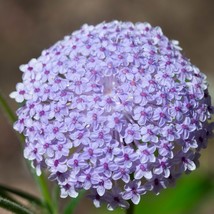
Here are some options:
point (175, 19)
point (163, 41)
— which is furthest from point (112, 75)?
point (175, 19)

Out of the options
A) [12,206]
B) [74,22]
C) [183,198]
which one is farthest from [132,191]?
[74,22]

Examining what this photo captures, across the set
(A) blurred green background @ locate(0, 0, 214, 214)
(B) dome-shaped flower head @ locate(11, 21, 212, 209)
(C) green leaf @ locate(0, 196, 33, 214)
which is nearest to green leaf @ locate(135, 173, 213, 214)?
(B) dome-shaped flower head @ locate(11, 21, 212, 209)

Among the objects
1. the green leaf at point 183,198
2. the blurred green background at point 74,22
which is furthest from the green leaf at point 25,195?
the blurred green background at point 74,22

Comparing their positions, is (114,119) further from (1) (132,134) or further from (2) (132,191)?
(2) (132,191)

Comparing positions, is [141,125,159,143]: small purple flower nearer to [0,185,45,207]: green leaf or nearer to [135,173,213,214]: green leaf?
[0,185,45,207]: green leaf

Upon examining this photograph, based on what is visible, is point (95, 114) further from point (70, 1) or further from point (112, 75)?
point (70, 1)

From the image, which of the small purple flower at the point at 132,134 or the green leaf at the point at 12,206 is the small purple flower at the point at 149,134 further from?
the green leaf at the point at 12,206
